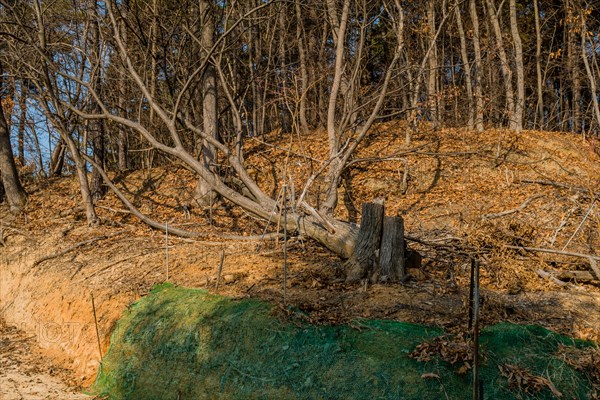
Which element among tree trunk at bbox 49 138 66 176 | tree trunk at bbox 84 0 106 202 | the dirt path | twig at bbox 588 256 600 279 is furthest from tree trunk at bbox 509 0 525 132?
tree trunk at bbox 49 138 66 176

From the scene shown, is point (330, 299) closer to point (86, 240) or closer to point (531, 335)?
point (531, 335)

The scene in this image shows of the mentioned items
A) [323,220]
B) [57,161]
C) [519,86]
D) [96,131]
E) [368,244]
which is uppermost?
[519,86]

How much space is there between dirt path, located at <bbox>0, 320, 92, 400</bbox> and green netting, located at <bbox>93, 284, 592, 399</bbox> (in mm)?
556

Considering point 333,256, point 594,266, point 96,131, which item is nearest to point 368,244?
point 333,256

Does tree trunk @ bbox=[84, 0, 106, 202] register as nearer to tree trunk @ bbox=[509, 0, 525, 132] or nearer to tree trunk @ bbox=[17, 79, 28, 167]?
tree trunk @ bbox=[17, 79, 28, 167]

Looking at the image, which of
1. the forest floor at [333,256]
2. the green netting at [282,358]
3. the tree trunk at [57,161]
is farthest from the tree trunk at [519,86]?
the tree trunk at [57,161]

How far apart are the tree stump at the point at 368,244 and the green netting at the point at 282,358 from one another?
4.31 ft

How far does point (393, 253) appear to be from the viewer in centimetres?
630

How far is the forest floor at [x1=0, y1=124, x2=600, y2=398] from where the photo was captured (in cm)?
583

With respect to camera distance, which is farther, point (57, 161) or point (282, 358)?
point (57, 161)

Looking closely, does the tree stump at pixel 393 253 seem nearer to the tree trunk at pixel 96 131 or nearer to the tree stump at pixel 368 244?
the tree stump at pixel 368 244

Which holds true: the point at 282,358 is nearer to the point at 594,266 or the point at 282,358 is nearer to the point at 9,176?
the point at 594,266

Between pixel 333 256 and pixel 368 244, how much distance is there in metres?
1.06

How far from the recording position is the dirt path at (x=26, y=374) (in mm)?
6184
